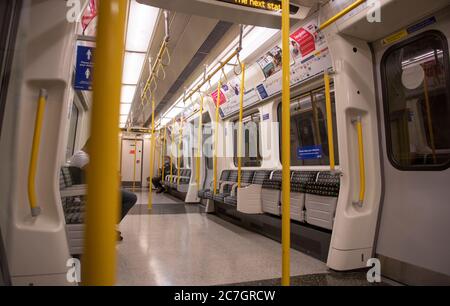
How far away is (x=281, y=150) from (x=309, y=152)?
1.10 meters

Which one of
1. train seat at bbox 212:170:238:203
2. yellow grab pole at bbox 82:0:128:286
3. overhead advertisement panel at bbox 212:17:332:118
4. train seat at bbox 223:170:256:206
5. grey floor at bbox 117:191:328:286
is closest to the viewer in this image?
yellow grab pole at bbox 82:0:128:286

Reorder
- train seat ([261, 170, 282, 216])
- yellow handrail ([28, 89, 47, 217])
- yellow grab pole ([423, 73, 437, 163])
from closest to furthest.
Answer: yellow handrail ([28, 89, 47, 217]) < yellow grab pole ([423, 73, 437, 163]) < train seat ([261, 170, 282, 216])

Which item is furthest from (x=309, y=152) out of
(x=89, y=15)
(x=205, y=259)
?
(x=89, y=15)

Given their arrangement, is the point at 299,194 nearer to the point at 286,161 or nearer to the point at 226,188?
the point at 286,161

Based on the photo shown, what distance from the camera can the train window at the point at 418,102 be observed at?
2217 mm

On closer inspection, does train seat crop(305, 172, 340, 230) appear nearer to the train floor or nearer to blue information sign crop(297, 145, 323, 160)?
the train floor

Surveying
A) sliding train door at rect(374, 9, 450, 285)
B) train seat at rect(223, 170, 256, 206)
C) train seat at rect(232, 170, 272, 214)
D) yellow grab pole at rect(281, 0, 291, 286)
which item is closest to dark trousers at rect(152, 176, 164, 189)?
train seat at rect(223, 170, 256, 206)

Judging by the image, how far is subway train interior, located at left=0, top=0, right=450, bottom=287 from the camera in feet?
4.84

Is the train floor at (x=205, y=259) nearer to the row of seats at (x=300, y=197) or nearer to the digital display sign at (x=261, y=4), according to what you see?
the row of seats at (x=300, y=197)

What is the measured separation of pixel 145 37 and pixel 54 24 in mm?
2300

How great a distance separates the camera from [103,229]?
59cm

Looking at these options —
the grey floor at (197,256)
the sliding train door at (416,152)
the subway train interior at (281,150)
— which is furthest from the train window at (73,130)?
the sliding train door at (416,152)

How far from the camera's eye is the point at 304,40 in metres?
3.37

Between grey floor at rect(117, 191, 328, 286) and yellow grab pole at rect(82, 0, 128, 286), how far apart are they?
1882 millimetres
